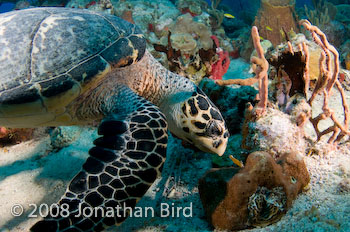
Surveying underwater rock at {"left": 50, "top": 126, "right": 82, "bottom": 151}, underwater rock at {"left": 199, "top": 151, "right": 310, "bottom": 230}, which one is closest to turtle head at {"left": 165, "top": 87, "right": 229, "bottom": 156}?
underwater rock at {"left": 199, "top": 151, "right": 310, "bottom": 230}

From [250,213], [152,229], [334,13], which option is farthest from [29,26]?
[334,13]

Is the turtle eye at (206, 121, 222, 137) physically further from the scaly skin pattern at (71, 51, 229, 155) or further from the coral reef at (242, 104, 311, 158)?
the coral reef at (242, 104, 311, 158)

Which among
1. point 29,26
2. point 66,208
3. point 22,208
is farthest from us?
point 22,208

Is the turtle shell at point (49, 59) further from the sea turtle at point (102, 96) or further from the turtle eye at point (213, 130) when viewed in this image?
the turtle eye at point (213, 130)

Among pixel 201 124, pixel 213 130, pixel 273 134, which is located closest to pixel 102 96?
pixel 201 124

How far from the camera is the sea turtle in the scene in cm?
167

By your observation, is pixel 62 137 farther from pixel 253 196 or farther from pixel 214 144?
pixel 253 196

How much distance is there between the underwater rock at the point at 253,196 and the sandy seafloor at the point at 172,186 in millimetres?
109

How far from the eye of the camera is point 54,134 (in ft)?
12.4

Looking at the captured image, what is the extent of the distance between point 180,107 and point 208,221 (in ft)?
3.69

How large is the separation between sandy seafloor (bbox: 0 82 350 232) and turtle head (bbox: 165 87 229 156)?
422mm

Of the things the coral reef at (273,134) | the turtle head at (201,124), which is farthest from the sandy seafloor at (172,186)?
the turtle head at (201,124)

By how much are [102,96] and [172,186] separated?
4.16 ft

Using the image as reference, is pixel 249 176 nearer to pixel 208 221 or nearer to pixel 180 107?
pixel 208 221
